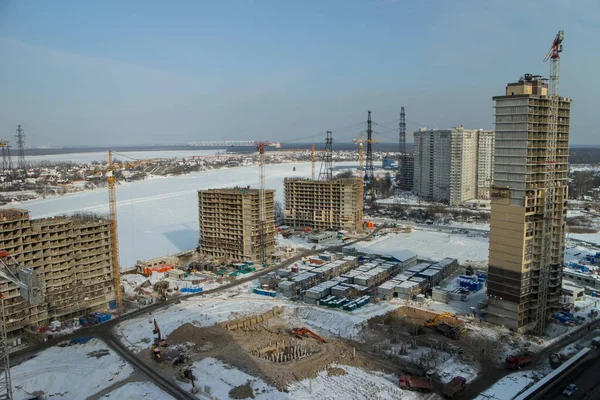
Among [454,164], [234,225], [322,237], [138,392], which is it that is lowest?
[138,392]

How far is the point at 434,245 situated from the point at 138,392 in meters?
28.7

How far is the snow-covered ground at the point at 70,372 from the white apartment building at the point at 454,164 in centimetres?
5310

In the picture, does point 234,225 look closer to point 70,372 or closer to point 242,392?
point 70,372

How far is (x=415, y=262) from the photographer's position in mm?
33938

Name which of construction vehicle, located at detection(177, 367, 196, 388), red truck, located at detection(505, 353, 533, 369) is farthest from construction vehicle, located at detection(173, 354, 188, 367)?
→ red truck, located at detection(505, 353, 533, 369)

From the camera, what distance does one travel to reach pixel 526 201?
67.9ft

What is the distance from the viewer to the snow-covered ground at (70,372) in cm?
1700

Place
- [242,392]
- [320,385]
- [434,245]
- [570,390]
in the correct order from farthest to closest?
[434,245] < [320,385] < [242,392] < [570,390]

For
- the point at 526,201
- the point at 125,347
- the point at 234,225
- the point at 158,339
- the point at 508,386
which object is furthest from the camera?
the point at 234,225

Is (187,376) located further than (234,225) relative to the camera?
No

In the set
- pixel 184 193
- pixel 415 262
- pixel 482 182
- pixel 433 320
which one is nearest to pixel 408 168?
pixel 482 182

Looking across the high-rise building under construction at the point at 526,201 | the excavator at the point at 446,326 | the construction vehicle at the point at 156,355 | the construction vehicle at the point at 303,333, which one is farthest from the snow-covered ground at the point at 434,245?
the construction vehicle at the point at 156,355

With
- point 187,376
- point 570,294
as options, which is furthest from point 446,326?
point 187,376

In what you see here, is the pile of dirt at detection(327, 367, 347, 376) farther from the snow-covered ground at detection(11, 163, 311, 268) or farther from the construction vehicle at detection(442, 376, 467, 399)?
the snow-covered ground at detection(11, 163, 311, 268)
